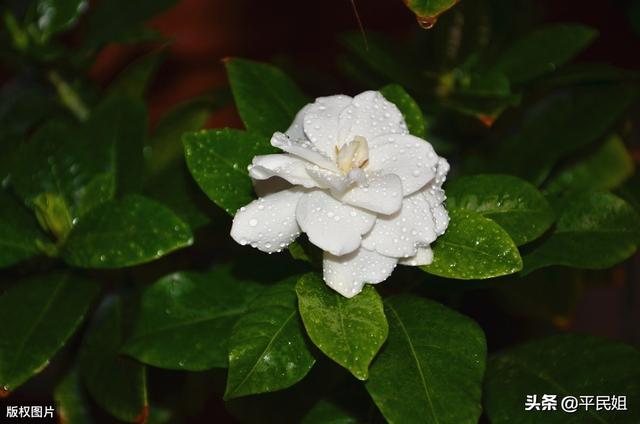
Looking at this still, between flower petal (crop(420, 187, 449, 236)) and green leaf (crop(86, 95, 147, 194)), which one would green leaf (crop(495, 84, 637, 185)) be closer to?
flower petal (crop(420, 187, 449, 236))

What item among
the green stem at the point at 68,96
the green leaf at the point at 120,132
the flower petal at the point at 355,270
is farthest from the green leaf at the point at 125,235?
the green stem at the point at 68,96

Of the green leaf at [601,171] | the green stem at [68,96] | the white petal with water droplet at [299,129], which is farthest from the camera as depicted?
the green stem at [68,96]

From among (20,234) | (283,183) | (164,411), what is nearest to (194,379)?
(164,411)

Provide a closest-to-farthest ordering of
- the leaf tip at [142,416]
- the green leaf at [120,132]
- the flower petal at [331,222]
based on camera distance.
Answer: the flower petal at [331,222] → the leaf tip at [142,416] → the green leaf at [120,132]

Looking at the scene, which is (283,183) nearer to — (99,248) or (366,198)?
(366,198)

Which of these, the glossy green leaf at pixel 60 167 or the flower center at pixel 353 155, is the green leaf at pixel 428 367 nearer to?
the flower center at pixel 353 155
